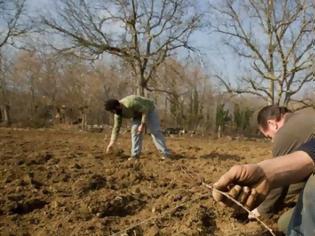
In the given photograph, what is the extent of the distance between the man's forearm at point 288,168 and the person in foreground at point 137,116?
6.81 m

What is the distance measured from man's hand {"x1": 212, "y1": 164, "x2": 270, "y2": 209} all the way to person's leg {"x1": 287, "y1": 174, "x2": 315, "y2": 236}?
12 cm

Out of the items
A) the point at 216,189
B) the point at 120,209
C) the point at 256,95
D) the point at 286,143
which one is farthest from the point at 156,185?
the point at 256,95

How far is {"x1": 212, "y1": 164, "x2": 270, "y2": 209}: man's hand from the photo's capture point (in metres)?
1.51

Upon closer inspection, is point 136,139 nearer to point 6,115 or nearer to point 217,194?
point 217,194

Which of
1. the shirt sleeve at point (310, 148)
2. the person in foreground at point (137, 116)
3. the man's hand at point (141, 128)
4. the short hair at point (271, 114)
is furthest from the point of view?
the man's hand at point (141, 128)

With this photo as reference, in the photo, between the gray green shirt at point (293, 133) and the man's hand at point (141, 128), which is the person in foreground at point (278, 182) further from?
the man's hand at point (141, 128)

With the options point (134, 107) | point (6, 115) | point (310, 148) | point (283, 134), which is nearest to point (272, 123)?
point (283, 134)

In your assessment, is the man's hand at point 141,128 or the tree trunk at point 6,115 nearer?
the man's hand at point 141,128

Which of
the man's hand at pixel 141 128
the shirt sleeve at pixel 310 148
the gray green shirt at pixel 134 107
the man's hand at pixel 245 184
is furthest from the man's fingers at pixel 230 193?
the man's hand at pixel 141 128

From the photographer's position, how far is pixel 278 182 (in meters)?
1.56

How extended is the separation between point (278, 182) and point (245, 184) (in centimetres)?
12

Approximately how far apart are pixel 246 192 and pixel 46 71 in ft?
118

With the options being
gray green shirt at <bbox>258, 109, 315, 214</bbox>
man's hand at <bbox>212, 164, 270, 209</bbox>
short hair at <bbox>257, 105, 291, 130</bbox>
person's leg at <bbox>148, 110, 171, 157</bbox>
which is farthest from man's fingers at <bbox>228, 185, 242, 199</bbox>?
person's leg at <bbox>148, 110, 171, 157</bbox>

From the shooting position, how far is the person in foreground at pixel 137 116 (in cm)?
873
